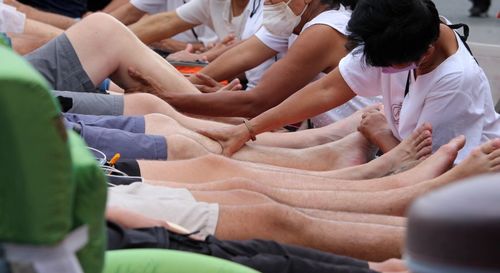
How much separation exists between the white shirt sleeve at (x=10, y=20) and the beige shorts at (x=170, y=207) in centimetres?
225

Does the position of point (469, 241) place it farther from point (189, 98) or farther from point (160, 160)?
point (189, 98)

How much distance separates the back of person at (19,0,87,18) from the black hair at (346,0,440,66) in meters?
4.02

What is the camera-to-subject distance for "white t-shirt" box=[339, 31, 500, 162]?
10.3ft

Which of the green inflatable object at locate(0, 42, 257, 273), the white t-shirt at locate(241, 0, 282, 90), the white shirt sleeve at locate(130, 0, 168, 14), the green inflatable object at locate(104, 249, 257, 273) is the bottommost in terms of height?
the white shirt sleeve at locate(130, 0, 168, 14)

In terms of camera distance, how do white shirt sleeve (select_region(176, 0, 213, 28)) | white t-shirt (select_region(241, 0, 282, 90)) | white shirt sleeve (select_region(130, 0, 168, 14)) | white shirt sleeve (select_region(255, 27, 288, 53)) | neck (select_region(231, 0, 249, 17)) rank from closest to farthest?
white shirt sleeve (select_region(255, 27, 288, 53))
white t-shirt (select_region(241, 0, 282, 90))
neck (select_region(231, 0, 249, 17))
white shirt sleeve (select_region(176, 0, 213, 28))
white shirt sleeve (select_region(130, 0, 168, 14))

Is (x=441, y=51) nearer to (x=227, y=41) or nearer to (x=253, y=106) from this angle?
(x=253, y=106)

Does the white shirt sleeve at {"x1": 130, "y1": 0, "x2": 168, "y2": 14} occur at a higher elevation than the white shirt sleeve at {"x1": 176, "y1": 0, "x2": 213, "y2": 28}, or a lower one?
lower

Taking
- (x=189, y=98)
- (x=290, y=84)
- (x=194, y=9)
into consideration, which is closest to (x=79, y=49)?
(x=189, y=98)

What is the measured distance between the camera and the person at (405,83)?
116 inches

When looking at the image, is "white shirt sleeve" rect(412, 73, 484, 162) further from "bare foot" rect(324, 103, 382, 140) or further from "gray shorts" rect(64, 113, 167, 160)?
"gray shorts" rect(64, 113, 167, 160)

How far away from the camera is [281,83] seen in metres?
3.96

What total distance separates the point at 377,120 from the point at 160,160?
0.90 meters

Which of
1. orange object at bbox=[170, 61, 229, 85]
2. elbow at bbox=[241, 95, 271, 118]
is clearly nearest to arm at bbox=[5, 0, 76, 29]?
orange object at bbox=[170, 61, 229, 85]

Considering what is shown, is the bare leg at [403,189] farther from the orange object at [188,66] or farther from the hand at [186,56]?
the hand at [186,56]
